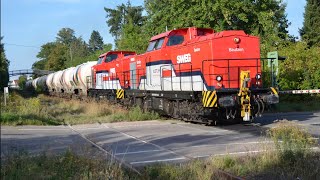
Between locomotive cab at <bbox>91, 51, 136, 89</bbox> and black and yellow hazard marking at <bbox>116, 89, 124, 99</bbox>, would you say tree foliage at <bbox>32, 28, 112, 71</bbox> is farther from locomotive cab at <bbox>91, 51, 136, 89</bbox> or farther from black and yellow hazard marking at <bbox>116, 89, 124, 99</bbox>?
black and yellow hazard marking at <bbox>116, 89, 124, 99</bbox>

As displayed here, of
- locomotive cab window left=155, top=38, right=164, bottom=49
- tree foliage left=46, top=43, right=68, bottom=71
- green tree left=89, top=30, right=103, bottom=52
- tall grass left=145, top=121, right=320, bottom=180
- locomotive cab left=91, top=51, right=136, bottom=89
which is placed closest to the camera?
tall grass left=145, top=121, right=320, bottom=180

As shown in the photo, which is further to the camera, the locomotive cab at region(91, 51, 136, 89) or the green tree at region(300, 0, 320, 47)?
the green tree at region(300, 0, 320, 47)

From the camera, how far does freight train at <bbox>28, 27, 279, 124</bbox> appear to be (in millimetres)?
14594

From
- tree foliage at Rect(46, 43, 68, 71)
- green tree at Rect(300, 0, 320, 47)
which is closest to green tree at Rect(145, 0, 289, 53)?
green tree at Rect(300, 0, 320, 47)

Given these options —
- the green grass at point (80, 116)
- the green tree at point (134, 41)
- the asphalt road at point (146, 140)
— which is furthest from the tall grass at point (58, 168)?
the green tree at point (134, 41)

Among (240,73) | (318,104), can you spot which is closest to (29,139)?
(240,73)

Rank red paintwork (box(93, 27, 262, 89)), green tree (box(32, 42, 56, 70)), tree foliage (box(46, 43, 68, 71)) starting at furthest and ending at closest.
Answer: green tree (box(32, 42, 56, 70)) < tree foliage (box(46, 43, 68, 71)) < red paintwork (box(93, 27, 262, 89))

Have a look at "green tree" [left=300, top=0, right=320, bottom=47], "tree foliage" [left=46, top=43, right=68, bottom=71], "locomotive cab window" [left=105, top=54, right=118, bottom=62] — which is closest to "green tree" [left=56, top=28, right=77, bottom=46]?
"tree foliage" [left=46, top=43, right=68, bottom=71]

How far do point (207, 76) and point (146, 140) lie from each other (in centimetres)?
357

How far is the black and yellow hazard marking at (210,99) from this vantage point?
1424 centimetres

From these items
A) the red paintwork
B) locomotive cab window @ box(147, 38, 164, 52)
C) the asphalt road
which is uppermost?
locomotive cab window @ box(147, 38, 164, 52)

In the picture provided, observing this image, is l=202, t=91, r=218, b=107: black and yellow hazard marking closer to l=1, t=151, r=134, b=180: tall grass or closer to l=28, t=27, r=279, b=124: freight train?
l=28, t=27, r=279, b=124: freight train

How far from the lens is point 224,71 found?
14.9 meters

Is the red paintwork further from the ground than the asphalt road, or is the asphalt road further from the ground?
the red paintwork
